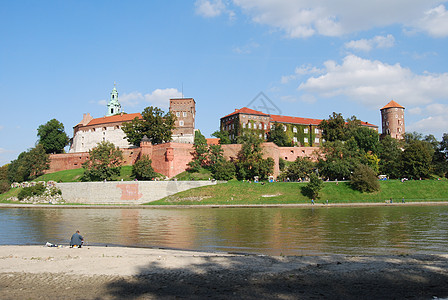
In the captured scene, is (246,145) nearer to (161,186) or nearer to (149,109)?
(161,186)

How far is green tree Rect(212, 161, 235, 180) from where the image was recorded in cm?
4722

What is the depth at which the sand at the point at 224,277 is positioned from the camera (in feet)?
27.2

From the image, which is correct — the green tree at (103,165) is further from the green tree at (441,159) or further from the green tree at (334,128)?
the green tree at (441,159)

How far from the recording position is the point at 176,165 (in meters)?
50.3

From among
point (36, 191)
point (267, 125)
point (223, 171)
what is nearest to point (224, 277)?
point (223, 171)

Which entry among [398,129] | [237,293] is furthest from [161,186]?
[398,129]

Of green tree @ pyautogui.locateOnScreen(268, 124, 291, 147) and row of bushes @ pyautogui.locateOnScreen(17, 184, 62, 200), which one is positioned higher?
green tree @ pyautogui.locateOnScreen(268, 124, 291, 147)

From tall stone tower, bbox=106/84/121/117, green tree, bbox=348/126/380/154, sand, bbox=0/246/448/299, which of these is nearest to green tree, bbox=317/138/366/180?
green tree, bbox=348/126/380/154

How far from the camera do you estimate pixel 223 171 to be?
156ft

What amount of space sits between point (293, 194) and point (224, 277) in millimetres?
33634

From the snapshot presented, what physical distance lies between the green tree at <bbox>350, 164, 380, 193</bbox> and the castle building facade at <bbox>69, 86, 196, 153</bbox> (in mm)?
27070

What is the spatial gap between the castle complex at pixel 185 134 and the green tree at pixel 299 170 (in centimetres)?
210

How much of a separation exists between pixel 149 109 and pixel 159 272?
161ft

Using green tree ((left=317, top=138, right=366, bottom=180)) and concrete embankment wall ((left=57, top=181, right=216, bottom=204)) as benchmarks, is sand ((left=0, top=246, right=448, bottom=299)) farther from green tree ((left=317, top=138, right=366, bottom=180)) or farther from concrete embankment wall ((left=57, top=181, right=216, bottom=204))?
green tree ((left=317, top=138, right=366, bottom=180))
